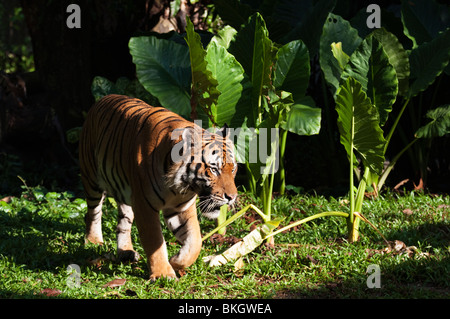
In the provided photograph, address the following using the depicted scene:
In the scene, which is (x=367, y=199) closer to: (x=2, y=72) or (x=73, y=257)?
(x=73, y=257)

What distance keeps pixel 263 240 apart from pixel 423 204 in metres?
2.05

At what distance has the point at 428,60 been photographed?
18.8 feet

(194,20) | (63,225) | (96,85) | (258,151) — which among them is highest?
(194,20)

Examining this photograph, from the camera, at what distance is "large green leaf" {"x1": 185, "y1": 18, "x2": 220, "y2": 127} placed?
467 centimetres

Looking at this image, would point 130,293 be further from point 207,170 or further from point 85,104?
point 85,104

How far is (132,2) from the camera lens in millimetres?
7398

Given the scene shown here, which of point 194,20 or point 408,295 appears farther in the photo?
point 194,20

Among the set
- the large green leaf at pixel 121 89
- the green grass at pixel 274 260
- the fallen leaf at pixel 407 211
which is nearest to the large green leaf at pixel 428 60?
the fallen leaf at pixel 407 211

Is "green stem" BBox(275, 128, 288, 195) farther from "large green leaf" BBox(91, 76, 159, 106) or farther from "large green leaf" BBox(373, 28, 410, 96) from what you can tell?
"large green leaf" BBox(91, 76, 159, 106)

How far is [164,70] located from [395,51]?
6.63 feet

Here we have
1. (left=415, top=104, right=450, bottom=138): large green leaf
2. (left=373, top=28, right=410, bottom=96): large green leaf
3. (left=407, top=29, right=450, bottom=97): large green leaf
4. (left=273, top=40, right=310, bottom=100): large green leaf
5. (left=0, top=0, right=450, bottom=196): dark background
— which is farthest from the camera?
(left=0, top=0, right=450, bottom=196): dark background

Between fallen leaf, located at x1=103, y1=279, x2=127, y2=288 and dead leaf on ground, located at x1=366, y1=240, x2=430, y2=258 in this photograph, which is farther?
dead leaf on ground, located at x1=366, y1=240, x2=430, y2=258

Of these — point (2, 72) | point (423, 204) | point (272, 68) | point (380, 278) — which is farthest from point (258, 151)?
point (2, 72)

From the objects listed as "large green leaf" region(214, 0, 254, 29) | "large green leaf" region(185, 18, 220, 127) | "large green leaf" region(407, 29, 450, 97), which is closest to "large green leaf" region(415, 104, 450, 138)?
"large green leaf" region(407, 29, 450, 97)
